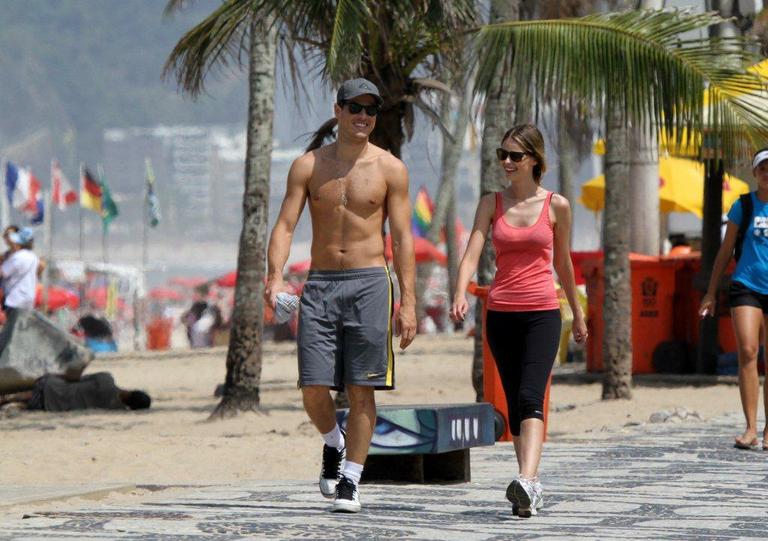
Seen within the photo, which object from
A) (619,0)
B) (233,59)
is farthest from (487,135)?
(619,0)

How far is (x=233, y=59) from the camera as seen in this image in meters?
13.4

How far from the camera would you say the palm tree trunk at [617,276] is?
50.2ft

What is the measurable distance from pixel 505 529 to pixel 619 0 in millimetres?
20517

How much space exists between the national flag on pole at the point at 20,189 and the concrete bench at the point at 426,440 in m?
35.3

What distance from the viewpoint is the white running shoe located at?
6.54 metres

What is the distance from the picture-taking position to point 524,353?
7008mm

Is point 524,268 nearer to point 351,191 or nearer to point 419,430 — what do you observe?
point 351,191

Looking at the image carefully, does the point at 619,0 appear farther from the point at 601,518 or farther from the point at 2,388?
the point at 601,518

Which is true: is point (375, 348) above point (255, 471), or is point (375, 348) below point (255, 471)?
above

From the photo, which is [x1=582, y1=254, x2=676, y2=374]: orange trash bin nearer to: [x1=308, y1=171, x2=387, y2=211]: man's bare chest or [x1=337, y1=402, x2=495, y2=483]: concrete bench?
[x1=337, y1=402, x2=495, y2=483]: concrete bench

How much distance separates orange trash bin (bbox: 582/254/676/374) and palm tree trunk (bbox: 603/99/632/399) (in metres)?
2.35

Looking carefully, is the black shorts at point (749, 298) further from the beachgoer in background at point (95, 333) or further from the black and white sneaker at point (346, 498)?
the beachgoer in background at point (95, 333)

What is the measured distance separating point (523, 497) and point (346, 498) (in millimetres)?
715

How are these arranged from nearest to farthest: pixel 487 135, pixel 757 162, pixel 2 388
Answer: pixel 757 162, pixel 487 135, pixel 2 388
